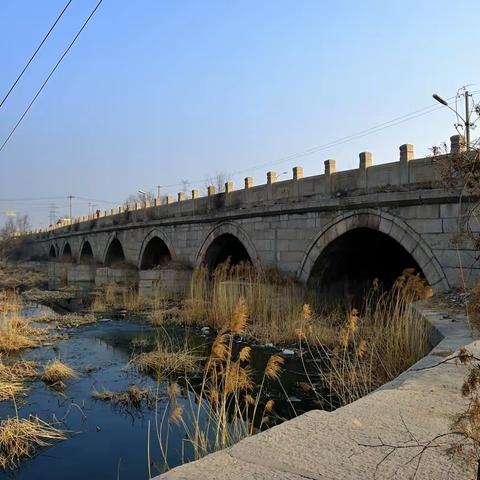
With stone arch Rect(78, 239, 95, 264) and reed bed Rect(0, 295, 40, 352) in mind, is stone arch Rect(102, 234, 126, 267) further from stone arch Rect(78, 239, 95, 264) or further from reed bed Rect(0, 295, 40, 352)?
reed bed Rect(0, 295, 40, 352)

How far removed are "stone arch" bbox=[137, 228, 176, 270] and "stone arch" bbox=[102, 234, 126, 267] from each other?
476 centimetres

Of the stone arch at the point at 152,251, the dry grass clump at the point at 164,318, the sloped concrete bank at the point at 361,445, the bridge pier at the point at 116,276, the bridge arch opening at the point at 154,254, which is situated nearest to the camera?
the sloped concrete bank at the point at 361,445

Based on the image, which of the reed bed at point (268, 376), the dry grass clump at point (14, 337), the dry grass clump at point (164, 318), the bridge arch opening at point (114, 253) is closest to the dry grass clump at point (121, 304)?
the dry grass clump at point (164, 318)

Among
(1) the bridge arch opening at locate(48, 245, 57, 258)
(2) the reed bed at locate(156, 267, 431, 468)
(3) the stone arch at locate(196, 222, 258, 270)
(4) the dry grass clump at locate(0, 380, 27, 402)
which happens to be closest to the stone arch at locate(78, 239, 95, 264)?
(1) the bridge arch opening at locate(48, 245, 57, 258)

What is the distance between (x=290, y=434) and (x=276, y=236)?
40.4 ft

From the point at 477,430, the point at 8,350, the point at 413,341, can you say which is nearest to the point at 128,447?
the point at 413,341

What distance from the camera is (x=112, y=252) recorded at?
33.7 meters

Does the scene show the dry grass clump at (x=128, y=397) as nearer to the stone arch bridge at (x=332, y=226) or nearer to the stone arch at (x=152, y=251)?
the stone arch bridge at (x=332, y=226)

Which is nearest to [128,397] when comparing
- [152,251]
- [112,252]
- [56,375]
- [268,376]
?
[56,375]

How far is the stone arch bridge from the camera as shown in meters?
10.3

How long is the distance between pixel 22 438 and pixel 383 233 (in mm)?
9015

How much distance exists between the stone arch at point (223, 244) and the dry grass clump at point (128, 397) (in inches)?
379

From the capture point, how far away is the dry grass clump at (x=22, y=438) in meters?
4.98

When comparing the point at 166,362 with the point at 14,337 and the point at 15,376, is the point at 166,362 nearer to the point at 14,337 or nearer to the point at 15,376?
the point at 15,376
